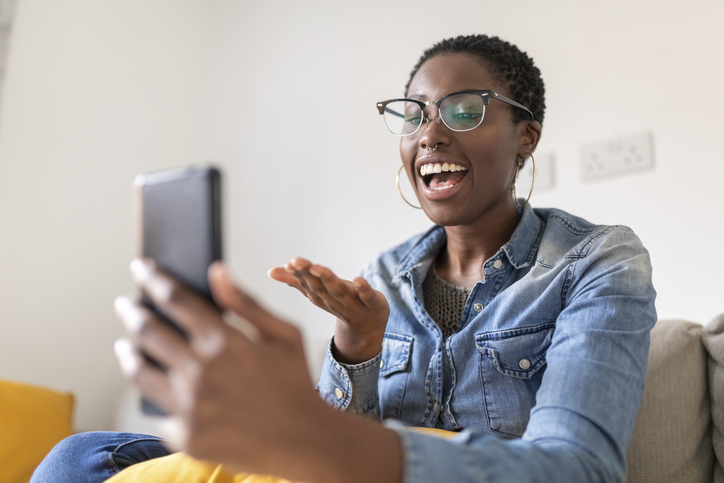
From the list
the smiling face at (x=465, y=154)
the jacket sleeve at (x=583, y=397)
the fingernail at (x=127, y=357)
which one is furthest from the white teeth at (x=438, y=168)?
the fingernail at (x=127, y=357)

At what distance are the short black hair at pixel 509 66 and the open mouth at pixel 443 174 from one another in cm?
16

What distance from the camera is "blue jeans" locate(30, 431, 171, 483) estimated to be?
0.85 metres

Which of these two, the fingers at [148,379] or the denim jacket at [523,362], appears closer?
the fingers at [148,379]

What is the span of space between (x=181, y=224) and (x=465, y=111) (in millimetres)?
711

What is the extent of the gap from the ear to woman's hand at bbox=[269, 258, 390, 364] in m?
0.50

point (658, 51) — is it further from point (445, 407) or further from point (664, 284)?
point (445, 407)

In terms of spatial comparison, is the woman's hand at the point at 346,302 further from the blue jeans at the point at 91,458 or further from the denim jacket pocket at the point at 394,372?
the blue jeans at the point at 91,458

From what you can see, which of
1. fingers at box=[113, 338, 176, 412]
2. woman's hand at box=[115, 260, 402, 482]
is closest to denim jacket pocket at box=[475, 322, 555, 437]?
woman's hand at box=[115, 260, 402, 482]

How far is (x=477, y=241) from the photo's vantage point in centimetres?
116

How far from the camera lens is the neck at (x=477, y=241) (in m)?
1.14

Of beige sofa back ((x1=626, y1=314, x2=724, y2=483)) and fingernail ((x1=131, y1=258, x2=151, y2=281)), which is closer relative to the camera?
fingernail ((x1=131, y1=258, x2=151, y2=281))

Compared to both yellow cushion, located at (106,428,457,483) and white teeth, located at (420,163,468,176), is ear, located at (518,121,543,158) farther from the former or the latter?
yellow cushion, located at (106,428,457,483)

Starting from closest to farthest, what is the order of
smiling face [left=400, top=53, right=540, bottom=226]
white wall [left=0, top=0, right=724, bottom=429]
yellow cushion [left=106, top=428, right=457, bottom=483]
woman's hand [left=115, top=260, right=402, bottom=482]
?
woman's hand [left=115, top=260, right=402, bottom=482], yellow cushion [left=106, top=428, right=457, bottom=483], smiling face [left=400, top=53, right=540, bottom=226], white wall [left=0, top=0, right=724, bottom=429]

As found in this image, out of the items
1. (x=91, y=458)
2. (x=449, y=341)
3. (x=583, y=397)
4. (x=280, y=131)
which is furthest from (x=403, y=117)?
(x=280, y=131)
